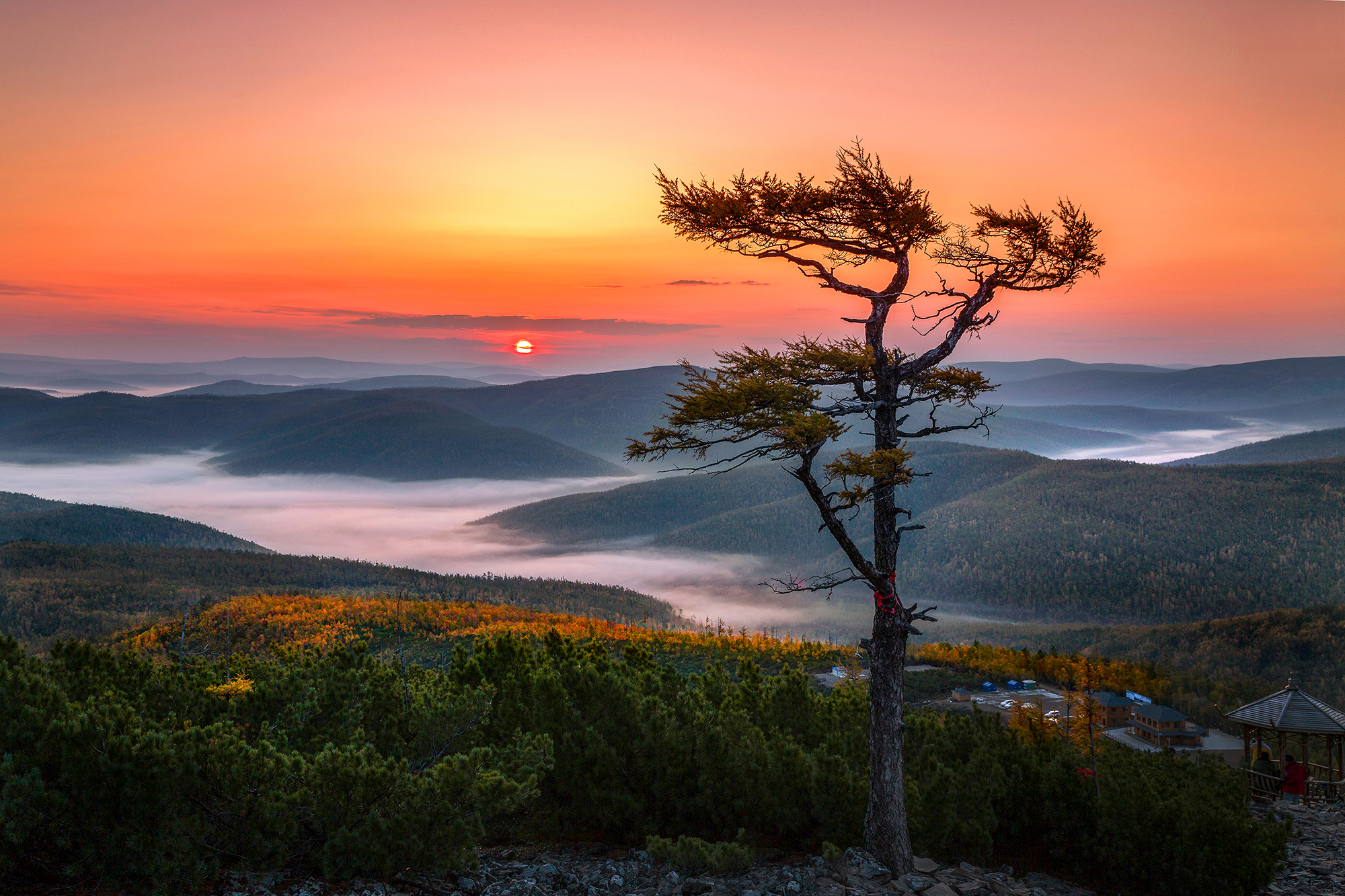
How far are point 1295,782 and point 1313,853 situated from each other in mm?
5707

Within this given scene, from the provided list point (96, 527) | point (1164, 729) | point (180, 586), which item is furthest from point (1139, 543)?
point (96, 527)

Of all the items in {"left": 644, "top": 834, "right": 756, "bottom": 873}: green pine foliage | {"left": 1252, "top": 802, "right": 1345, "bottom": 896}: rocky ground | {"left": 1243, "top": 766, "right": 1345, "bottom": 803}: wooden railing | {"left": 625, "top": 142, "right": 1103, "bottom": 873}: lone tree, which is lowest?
{"left": 1243, "top": 766, "right": 1345, "bottom": 803}: wooden railing

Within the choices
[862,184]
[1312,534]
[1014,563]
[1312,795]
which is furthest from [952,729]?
[1014,563]

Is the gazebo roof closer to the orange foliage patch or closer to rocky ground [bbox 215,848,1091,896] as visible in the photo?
rocky ground [bbox 215,848,1091,896]

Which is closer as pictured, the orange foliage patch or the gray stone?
the gray stone

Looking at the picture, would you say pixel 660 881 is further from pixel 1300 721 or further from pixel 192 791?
pixel 1300 721

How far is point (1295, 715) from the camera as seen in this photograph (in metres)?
19.3

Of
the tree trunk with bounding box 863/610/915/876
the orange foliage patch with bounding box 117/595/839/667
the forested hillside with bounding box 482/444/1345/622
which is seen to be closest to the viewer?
the tree trunk with bounding box 863/610/915/876

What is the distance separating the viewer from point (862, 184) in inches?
400

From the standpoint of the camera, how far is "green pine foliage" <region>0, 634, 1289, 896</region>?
25.8 feet

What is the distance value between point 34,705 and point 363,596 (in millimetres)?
79718

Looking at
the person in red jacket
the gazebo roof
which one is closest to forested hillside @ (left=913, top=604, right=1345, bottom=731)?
the person in red jacket

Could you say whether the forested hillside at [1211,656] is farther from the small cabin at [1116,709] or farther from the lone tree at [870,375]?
the lone tree at [870,375]

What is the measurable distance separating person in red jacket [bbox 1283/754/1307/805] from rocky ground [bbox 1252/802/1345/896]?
0.79 meters
